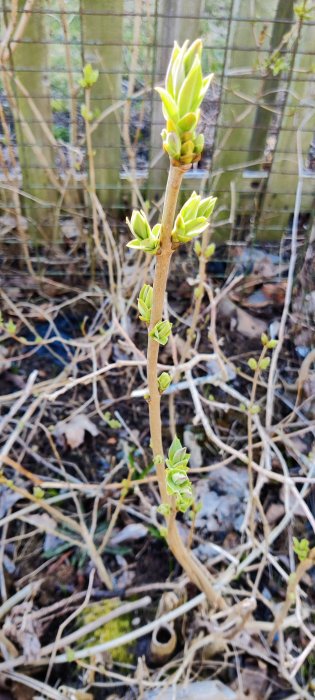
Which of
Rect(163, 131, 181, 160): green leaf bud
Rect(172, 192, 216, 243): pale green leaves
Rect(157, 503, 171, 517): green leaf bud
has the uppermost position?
Rect(163, 131, 181, 160): green leaf bud

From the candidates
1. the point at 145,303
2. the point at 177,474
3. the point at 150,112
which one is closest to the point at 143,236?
the point at 145,303

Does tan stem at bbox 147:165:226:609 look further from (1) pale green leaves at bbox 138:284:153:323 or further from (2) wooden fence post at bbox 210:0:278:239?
(2) wooden fence post at bbox 210:0:278:239

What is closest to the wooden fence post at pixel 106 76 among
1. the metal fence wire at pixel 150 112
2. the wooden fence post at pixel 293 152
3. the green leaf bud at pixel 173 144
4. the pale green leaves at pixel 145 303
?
the metal fence wire at pixel 150 112

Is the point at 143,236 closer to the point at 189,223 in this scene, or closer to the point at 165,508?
the point at 189,223

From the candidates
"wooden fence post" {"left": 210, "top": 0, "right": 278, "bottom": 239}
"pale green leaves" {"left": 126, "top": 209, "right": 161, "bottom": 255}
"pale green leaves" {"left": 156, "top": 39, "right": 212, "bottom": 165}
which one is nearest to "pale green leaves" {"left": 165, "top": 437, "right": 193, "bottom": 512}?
"pale green leaves" {"left": 126, "top": 209, "right": 161, "bottom": 255}

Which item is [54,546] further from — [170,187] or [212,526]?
[170,187]

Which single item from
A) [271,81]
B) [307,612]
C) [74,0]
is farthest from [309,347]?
[74,0]
